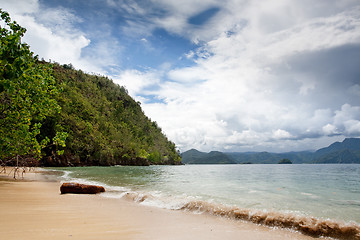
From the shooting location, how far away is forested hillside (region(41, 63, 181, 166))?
84.5 meters

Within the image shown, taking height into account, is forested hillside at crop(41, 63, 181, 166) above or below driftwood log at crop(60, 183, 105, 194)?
above

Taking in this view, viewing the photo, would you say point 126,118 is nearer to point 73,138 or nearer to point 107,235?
point 73,138

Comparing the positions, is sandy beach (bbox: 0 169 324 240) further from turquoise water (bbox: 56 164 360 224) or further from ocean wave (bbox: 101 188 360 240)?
turquoise water (bbox: 56 164 360 224)

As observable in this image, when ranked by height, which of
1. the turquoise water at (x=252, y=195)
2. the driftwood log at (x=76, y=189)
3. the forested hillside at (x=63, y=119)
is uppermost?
the forested hillside at (x=63, y=119)

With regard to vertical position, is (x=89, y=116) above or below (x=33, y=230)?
above

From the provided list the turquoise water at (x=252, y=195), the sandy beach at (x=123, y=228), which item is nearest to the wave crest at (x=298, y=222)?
the sandy beach at (x=123, y=228)

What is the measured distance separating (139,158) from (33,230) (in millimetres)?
119208

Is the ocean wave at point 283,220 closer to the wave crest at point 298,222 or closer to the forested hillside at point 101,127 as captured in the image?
the wave crest at point 298,222

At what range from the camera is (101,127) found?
115m

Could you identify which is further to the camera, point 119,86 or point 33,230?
point 119,86

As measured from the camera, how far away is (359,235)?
582cm

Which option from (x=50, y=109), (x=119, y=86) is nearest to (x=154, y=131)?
(x=119, y=86)

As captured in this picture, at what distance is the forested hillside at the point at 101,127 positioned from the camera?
8450 centimetres

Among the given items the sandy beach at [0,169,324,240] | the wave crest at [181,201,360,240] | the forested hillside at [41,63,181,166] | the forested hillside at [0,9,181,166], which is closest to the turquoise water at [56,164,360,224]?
the wave crest at [181,201,360,240]
